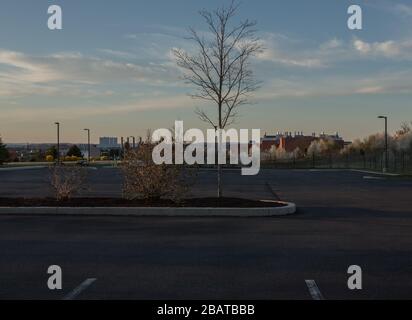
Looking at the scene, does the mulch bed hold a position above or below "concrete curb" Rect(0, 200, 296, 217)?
above

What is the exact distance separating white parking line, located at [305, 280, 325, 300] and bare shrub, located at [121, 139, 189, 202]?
8.64 m

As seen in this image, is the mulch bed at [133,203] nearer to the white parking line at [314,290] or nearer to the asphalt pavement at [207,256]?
the asphalt pavement at [207,256]

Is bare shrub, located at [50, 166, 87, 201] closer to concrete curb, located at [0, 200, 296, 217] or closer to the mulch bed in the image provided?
A: the mulch bed

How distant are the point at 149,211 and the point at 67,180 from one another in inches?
126

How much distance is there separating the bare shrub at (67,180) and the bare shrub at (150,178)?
143cm

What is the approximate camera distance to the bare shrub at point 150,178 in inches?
634

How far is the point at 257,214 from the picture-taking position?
49.2ft

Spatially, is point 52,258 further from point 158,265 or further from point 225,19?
point 225,19

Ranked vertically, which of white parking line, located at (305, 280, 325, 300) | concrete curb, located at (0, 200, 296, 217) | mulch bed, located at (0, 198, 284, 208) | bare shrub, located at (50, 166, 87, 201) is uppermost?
bare shrub, located at (50, 166, 87, 201)

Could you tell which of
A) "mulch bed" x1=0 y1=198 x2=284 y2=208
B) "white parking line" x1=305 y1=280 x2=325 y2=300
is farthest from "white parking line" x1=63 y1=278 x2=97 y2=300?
"mulch bed" x1=0 y1=198 x2=284 y2=208

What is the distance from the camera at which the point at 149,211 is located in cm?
1507

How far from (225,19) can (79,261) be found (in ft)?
36.1

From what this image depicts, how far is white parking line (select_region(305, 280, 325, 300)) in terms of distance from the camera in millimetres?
6859
